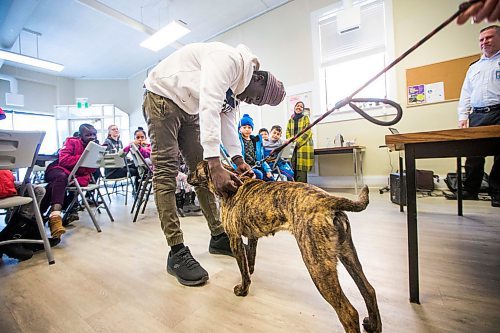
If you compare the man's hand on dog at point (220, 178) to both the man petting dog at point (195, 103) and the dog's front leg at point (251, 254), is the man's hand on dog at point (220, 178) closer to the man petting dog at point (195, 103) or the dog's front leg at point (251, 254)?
the man petting dog at point (195, 103)

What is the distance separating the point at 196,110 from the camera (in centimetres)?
138

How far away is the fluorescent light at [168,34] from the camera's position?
495cm

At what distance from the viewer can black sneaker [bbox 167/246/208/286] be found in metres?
1.23

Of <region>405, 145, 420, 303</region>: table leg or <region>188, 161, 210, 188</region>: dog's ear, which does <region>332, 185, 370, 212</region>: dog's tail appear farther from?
<region>188, 161, 210, 188</region>: dog's ear

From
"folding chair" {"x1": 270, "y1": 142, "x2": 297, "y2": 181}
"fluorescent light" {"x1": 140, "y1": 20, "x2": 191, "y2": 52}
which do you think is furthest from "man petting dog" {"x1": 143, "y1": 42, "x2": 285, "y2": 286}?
"fluorescent light" {"x1": 140, "y1": 20, "x2": 191, "y2": 52}

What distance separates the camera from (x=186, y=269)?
1268mm

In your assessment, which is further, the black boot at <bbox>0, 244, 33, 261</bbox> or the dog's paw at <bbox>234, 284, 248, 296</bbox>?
the black boot at <bbox>0, 244, 33, 261</bbox>

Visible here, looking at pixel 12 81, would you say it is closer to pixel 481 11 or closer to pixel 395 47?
pixel 395 47

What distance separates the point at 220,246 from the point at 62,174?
1828 millimetres

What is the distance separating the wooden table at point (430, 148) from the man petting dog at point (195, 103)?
67 cm

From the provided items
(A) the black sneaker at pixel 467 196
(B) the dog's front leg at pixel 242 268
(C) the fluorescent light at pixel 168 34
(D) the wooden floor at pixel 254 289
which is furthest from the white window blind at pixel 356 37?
(B) the dog's front leg at pixel 242 268

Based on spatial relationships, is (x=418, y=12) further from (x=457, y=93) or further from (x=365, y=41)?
(x=457, y=93)

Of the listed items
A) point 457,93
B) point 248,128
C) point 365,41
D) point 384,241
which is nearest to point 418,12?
point 365,41

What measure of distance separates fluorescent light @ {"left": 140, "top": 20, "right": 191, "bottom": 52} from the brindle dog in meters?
5.10
